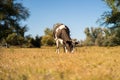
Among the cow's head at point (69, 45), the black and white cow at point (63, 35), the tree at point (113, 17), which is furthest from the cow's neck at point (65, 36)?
the tree at point (113, 17)

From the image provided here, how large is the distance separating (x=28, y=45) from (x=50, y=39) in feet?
99.0

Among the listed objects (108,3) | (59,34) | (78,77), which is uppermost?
(108,3)

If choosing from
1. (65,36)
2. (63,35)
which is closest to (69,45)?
(65,36)

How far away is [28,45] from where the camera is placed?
7669 centimetres

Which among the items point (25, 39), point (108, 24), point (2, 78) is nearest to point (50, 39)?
point (25, 39)

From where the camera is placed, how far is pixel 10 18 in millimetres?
74312

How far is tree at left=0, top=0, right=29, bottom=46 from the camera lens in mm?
71688

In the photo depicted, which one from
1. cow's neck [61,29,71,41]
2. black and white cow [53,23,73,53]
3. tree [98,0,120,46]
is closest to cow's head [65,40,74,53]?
black and white cow [53,23,73,53]

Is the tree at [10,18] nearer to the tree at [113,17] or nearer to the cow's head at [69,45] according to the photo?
the tree at [113,17]

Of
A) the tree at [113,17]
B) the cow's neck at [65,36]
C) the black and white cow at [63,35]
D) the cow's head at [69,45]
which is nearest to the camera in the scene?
the cow's head at [69,45]

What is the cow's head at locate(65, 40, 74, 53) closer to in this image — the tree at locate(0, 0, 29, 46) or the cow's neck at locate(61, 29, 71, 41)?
the cow's neck at locate(61, 29, 71, 41)

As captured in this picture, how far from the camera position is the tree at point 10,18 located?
71.7 meters

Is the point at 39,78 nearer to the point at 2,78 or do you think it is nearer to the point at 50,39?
the point at 2,78

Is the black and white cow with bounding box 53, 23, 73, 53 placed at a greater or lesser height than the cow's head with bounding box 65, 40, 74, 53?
greater
